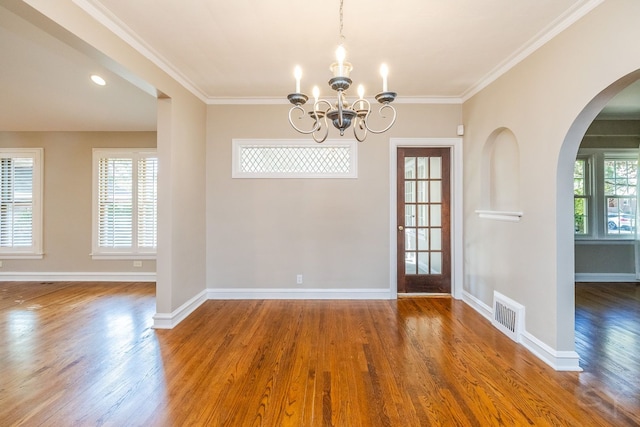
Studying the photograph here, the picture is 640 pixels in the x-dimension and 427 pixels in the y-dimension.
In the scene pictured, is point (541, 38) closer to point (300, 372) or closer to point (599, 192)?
point (300, 372)

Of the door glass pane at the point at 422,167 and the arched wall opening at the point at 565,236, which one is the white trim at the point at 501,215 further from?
the door glass pane at the point at 422,167

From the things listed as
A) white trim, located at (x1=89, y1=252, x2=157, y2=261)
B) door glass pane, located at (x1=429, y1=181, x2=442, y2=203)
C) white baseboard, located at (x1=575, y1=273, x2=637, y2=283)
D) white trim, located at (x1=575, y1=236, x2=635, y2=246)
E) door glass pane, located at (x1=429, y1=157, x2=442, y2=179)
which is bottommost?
white baseboard, located at (x1=575, y1=273, x2=637, y2=283)

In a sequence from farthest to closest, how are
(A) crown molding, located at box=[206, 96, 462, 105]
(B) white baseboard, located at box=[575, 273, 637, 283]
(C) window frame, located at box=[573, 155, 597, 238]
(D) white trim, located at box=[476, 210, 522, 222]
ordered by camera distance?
(C) window frame, located at box=[573, 155, 597, 238], (B) white baseboard, located at box=[575, 273, 637, 283], (A) crown molding, located at box=[206, 96, 462, 105], (D) white trim, located at box=[476, 210, 522, 222]

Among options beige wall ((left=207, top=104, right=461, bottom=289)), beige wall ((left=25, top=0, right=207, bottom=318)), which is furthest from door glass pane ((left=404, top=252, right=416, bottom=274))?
beige wall ((left=25, top=0, right=207, bottom=318))

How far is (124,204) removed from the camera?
5.19 m

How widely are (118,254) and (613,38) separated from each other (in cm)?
659

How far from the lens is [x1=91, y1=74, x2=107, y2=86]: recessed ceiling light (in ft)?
11.1

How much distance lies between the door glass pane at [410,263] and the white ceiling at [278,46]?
7.13 feet

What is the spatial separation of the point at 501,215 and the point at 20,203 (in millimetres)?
7454

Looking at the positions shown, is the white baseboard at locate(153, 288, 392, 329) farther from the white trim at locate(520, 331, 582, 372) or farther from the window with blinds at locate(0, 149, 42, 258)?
the window with blinds at locate(0, 149, 42, 258)

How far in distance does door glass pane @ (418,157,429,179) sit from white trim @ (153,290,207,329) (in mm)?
3474

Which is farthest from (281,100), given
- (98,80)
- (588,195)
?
(588,195)

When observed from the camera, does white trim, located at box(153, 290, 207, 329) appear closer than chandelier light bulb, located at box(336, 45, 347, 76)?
No

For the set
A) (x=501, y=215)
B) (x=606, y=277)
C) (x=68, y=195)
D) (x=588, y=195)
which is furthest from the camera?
(x=68, y=195)
